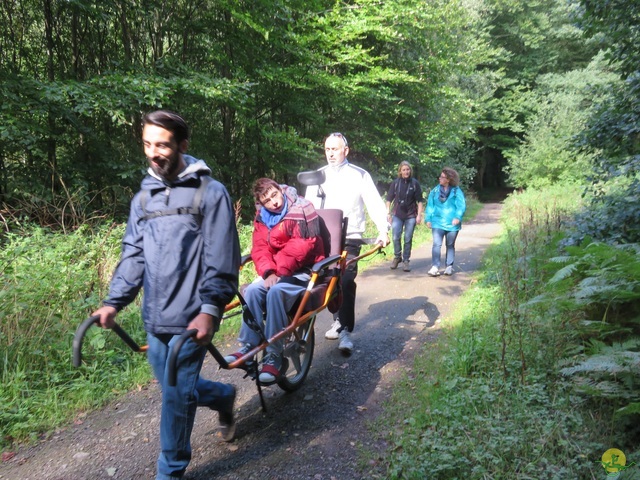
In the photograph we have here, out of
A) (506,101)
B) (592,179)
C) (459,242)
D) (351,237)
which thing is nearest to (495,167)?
(506,101)

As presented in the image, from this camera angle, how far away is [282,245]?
3791 millimetres

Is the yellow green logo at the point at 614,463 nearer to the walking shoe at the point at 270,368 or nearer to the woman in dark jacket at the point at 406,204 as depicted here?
A: the walking shoe at the point at 270,368

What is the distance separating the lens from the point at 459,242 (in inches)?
502

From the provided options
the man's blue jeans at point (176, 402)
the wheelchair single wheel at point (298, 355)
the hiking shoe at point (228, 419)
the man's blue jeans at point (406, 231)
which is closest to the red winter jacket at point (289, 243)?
the wheelchair single wheel at point (298, 355)

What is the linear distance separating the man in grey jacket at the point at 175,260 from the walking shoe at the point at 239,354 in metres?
0.47

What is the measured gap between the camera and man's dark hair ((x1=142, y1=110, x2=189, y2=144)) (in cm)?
232

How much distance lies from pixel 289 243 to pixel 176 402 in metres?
1.63

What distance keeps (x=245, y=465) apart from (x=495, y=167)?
151ft

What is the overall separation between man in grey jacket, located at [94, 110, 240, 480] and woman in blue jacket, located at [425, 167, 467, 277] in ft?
20.6

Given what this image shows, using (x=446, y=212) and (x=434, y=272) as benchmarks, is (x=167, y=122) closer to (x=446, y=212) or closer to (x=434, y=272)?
(x=446, y=212)

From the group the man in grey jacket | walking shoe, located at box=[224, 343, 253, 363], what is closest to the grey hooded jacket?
the man in grey jacket

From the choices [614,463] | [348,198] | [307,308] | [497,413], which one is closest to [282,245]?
[307,308]

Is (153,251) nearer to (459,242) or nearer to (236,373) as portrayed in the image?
(236,373)

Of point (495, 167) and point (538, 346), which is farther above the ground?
point (495, 167)
